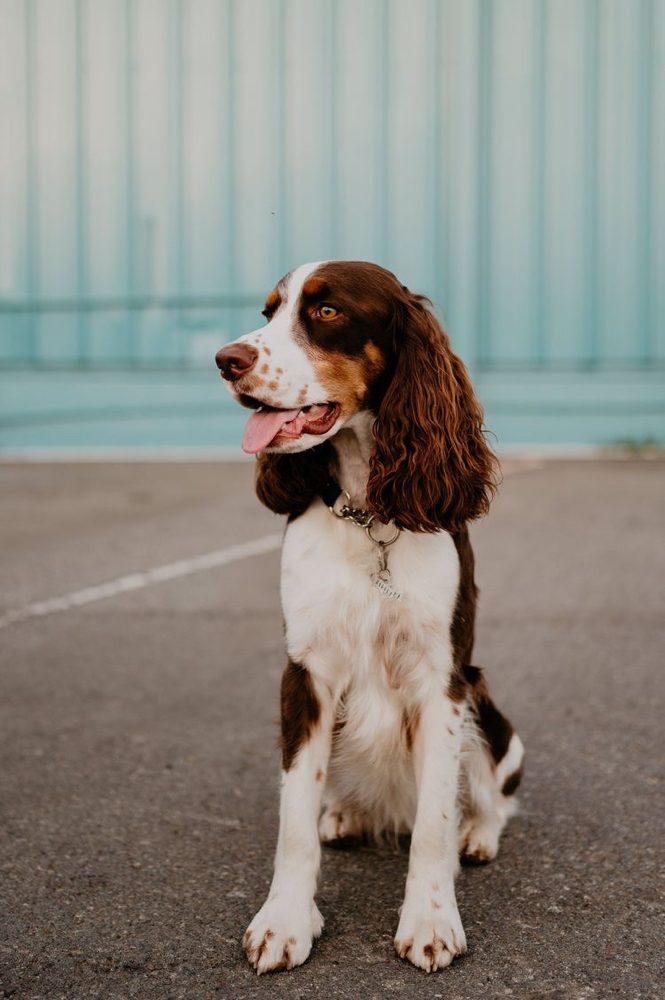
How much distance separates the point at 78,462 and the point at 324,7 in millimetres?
5588

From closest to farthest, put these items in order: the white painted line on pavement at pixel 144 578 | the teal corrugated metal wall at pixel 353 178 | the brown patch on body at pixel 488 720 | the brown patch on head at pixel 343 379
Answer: the brown patch on head at pixel 343 379, the brown patch on body at pixel 488 720, the white painted line on pavement at pixel 144 578, the teal corrugated metal wall at pixel 353 178

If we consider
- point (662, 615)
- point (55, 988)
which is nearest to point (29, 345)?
point (662, 615)

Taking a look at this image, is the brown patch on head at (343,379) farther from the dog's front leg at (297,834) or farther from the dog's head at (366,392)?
the dog's front leg at (297,834)

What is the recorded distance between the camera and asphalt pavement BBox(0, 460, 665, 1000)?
230 cm

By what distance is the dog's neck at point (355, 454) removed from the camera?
108 inches

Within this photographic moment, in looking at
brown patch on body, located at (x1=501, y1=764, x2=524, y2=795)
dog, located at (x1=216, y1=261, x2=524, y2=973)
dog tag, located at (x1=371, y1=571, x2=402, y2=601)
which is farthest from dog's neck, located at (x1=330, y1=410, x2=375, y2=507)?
brown patch on body, located at (x1=501, y1=764, x2=524, y2=795)

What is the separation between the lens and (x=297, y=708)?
8.65 feet

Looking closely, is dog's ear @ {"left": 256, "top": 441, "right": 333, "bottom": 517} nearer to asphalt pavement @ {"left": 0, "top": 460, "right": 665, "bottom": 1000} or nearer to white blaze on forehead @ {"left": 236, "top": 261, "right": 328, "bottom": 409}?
white blaze on forehead @ {"left": 236, "top": 261, "right": 328, "bottom": 409}

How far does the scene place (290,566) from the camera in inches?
103

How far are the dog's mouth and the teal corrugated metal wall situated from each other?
10.4 m

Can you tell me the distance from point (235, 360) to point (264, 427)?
0.54ft

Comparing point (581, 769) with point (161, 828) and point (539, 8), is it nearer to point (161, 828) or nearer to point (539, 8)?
point (161, 828)

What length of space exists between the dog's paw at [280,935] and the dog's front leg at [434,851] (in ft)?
0.61

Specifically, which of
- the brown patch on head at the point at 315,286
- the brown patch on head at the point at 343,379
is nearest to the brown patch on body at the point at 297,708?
the brown patch on head at the point at 343,379
